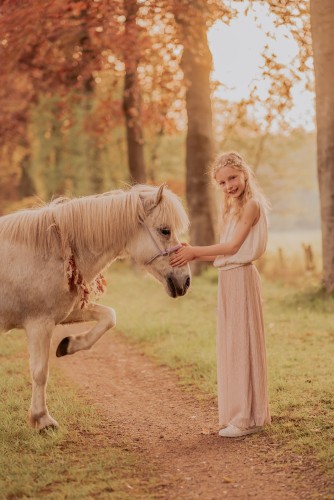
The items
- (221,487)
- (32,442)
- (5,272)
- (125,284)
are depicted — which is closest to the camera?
(221,487)

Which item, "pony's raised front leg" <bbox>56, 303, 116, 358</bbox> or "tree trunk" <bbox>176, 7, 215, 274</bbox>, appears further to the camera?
"tree trunk" <bbox>176, 7, 215, 274</bbox>

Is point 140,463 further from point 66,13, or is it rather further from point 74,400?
point 66,13

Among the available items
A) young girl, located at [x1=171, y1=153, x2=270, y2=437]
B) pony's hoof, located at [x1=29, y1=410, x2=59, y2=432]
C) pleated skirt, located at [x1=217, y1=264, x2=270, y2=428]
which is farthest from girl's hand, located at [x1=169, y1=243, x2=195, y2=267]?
pony's hoof, located at [x1=29, y1=410, x2=59, y2=432]

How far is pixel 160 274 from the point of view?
574cm

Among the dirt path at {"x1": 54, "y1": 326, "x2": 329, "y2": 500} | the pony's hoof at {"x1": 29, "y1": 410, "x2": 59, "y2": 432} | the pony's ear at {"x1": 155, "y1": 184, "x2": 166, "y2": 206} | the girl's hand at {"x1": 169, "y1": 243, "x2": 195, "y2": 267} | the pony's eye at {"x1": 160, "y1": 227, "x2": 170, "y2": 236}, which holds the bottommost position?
the dirt path at {"x1": 54, "y1": 326, "x2": 329, "y2": 500}

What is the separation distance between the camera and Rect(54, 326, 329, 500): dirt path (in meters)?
4.43

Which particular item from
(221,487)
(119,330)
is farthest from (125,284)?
(221,487)

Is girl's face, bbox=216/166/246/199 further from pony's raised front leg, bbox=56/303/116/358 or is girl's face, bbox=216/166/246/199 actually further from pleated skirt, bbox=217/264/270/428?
pony's raised front leg, bbox=56/303/116/358

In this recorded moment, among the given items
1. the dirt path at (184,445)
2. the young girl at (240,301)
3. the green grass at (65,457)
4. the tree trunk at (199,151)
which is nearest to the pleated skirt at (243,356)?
the young girl at (240,301)

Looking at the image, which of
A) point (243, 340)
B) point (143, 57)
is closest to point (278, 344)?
point (243, 340)

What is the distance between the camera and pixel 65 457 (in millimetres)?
5059

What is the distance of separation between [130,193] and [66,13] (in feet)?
21.6

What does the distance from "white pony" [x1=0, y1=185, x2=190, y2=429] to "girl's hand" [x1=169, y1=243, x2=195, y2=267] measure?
1.9 inches

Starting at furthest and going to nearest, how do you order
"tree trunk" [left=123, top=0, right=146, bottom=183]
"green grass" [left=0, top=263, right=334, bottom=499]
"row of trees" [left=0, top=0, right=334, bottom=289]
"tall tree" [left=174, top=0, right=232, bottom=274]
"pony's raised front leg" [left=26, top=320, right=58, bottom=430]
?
"tall tree" [left=174, top=0, right=232, bottom=274] → "tree trunk" [left=123, top=0, right=146, bottom=183] → "row of trees" [left=0, top=0, right=334, bottom=289] → "pony's raised front leg" [left=26, top=320, right=58, bottom=430] → "green grass" [left=0, top=263, right=334, bottom=499]
